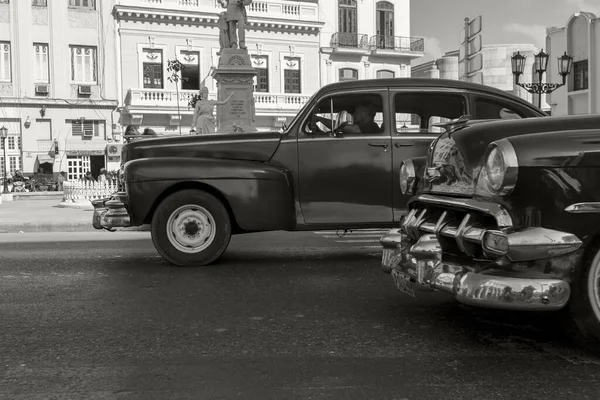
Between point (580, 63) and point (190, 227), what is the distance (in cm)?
2940

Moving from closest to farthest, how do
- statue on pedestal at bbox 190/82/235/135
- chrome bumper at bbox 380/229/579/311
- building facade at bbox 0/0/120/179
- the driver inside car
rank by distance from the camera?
1. chrome bumper at bbox 380/229/579/311
2. the driver inside car
3. statue on pedestal at bbox 190/82/235/135
4. building facade at bbox 0/0/120/179

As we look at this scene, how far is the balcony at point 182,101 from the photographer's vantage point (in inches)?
1512

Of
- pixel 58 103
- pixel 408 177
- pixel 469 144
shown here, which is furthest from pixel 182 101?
pixel 469 144

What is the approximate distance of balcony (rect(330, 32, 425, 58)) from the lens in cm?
4450

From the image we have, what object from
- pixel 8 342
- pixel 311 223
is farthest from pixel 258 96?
pixel 8 342

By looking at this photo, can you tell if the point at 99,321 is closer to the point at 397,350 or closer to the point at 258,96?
the point at 397,350

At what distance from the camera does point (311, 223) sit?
22.1 feet

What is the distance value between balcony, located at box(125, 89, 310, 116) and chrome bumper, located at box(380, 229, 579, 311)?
35268 millimetres

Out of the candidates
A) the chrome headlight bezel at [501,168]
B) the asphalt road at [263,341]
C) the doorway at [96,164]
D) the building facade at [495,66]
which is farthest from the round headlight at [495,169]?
the building facade at [495,66]

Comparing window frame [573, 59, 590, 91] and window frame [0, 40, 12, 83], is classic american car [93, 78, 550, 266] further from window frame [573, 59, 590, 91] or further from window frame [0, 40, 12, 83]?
window frame [0, 40, 12, 83]

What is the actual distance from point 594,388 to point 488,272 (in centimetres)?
72

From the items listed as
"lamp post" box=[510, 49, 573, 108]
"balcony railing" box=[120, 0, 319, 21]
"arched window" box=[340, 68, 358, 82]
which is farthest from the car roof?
"arched window" box=[340, 68, 358, 82]

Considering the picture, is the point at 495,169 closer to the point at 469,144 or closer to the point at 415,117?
the point at 469,144

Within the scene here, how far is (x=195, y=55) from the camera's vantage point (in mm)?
41312
